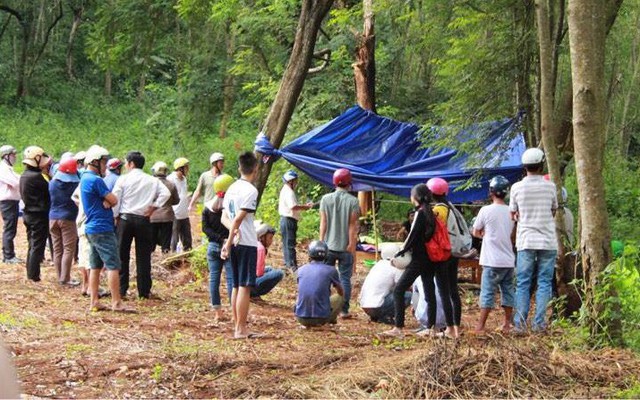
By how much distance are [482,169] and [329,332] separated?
3987 mm

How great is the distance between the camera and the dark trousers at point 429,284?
9.17m

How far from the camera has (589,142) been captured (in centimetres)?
770

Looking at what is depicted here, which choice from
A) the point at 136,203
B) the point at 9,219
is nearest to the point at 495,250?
the point at 136,203

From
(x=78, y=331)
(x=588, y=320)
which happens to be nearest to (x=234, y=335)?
(x=78, y=331)

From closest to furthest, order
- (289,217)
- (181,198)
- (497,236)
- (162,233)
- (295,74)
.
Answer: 1. (497,236)
2. (295,74)
3. (162,233)
4. (289,217)
5. (181,198)

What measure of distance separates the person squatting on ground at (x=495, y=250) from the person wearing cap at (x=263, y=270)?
2680 mm

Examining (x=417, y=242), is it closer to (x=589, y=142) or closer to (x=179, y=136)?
(x=589, y=142)

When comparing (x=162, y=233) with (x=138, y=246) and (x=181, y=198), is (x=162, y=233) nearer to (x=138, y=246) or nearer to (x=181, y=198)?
(x=181, y=198)

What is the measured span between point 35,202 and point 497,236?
6.16 meters

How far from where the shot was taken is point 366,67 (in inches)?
749

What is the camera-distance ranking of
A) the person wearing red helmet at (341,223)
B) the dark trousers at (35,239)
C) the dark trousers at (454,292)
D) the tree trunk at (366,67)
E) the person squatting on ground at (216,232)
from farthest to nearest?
the tree trunk at (366,67) < the dark trousers at (35,239) < the person wearing red helmet at (341,223) < the person squatting on ground at (216,232) < the dark trousers at (454,292)

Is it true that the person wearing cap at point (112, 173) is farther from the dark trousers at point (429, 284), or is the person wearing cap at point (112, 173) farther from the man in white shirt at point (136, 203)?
the dark trousers at point (429, 284)

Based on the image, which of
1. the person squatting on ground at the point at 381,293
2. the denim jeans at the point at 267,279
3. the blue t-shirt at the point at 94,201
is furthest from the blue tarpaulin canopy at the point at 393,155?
the blue t-shirt at the point at 94,201

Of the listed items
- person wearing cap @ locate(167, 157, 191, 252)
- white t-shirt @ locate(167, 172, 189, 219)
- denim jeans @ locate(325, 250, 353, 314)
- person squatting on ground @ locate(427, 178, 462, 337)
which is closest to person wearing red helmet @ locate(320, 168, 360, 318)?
denim jeans @ locate(325, 250, 353, 314)
